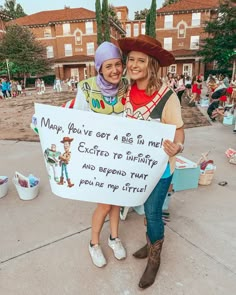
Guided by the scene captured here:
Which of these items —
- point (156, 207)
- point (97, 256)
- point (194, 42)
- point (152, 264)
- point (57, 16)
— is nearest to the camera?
point (156, 207)

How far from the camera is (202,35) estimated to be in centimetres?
3269

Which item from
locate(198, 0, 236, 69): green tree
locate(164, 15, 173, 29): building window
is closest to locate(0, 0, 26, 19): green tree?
locate(164, 15, 173, 29): building window

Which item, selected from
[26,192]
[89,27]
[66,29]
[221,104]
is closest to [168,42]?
[89,27]

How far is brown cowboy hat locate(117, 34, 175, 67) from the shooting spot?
4.65 ft

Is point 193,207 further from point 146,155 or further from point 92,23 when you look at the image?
point 92,23

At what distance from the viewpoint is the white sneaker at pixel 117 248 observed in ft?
6.59

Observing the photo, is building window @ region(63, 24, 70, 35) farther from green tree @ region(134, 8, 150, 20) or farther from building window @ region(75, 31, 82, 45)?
green tree @ region(134, 8, 150, 20)

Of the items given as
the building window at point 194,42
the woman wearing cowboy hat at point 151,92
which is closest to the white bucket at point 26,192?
the woman wearing cowboy hat at point 151,92

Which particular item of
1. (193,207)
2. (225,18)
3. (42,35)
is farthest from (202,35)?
(193,207)

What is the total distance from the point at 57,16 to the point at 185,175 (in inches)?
1584

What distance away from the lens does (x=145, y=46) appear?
1.43 m

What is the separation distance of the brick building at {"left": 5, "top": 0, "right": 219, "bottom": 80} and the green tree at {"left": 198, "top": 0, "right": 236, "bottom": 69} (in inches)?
359

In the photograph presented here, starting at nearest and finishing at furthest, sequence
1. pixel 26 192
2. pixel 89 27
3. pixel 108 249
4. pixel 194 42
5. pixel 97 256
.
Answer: pixel 97 256, pixel 108 249, pixel 26 192, pixel 194 42, pixel 89 27

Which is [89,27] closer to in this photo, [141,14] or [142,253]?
[141,14]
